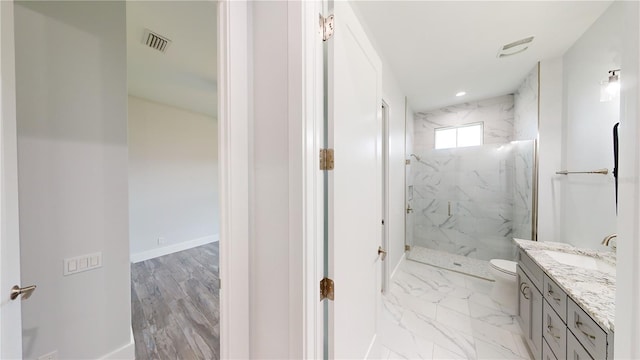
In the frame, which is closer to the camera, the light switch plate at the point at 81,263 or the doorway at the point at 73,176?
the doorway at the point at 73,176

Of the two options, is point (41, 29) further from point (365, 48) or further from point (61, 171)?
point (365, 48)

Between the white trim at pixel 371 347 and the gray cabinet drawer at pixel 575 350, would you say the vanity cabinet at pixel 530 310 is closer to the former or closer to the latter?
the gray cabinet drawer at pixel 575 350

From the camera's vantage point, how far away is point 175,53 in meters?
2.14

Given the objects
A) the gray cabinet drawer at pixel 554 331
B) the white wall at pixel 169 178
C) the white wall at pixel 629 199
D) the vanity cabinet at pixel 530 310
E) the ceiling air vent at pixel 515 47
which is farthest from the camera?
the white wall at pixel 169 178

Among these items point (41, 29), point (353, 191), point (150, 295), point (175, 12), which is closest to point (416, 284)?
point (353, 191)

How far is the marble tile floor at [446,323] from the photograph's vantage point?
5.37 ft

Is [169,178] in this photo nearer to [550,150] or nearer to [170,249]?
[170,249]

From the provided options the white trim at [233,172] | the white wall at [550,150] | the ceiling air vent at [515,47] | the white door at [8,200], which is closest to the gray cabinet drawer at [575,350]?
the white trim at [233,172]

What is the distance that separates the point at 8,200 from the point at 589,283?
8.84 ft

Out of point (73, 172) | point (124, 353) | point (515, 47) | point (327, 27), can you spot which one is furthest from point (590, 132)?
point (124, 353)

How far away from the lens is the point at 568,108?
2082 mm

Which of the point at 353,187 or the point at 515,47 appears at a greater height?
the point at 515,47

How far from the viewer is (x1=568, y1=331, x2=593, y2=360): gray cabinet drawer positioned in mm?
953

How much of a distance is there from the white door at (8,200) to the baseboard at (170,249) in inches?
90.4
